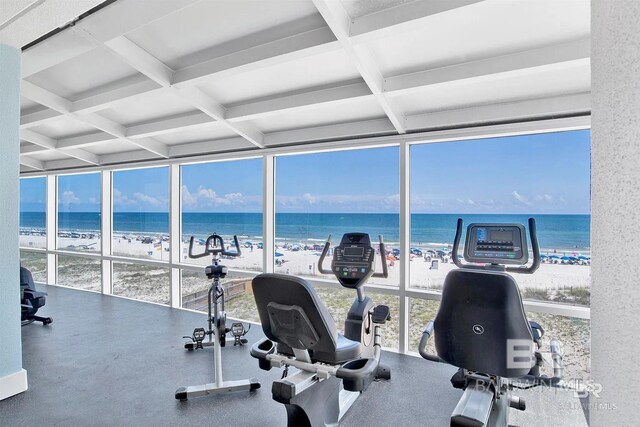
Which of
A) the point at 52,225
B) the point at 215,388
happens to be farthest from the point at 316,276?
the point at 52,225

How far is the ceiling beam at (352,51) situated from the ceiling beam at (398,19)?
0.06 m

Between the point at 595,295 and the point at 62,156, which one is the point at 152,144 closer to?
the point at 62,156

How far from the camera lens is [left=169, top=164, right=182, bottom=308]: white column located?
5.38m

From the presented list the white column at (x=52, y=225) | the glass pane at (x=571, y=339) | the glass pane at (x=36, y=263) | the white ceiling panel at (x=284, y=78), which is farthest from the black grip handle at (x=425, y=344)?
the glass pane at (x=36, y=263)

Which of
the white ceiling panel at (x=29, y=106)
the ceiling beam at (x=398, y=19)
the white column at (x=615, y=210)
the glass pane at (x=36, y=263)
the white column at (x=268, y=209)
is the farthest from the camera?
the glass pane at (x=36, y=263)

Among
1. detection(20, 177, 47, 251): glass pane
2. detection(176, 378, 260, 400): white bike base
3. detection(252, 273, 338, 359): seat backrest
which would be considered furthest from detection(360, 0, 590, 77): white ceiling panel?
detection(20, 177, 47, 251): glass pane

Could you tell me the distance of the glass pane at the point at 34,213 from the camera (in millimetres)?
7207

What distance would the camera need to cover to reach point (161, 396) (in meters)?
2.75

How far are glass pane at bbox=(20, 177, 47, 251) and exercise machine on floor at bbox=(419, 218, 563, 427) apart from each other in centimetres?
855

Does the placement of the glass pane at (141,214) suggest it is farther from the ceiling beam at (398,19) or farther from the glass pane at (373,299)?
the ceiling beam at (398,19)

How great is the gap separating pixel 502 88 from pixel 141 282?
254 inches

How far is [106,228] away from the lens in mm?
6242

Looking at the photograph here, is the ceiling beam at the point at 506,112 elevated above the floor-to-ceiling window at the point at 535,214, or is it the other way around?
the ceiling beam at the point at 506,112

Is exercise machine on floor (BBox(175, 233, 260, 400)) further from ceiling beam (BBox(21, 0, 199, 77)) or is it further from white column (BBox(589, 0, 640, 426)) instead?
white column (BBox(589, 0, 640, 426))
